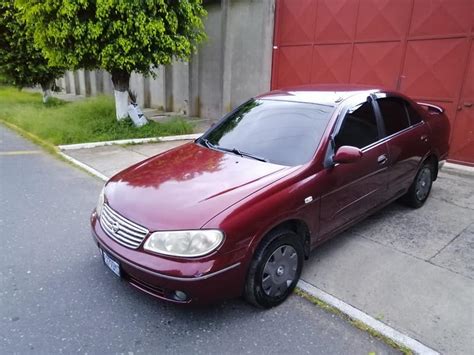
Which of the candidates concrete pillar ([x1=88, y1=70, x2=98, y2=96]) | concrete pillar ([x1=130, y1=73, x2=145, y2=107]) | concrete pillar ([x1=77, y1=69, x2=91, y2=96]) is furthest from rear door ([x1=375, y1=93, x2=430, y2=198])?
concrete pillar ([x1=77, y1=69, x2=91, y2=96])

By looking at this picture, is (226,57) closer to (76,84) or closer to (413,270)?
(413,270)

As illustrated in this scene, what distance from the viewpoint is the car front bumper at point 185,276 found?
226 centimetres

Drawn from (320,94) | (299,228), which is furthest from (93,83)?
(299,228)

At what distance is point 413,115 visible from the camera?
4.29 m

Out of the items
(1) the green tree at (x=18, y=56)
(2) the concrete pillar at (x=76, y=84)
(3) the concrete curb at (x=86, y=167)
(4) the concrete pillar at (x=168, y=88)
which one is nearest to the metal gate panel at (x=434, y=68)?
(3) the concrete curb at (x=86, y=167)

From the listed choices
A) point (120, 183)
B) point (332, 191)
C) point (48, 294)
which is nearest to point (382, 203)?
point (332, 191)

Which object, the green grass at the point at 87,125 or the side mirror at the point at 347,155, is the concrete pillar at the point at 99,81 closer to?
the green grass at the point at 87,125

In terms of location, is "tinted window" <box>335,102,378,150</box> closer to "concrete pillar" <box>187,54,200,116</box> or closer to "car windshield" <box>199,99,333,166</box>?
"car windshield" <box>199,99,333,166</box>

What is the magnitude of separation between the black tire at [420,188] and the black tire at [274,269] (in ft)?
7.49

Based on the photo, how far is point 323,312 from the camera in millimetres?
2732

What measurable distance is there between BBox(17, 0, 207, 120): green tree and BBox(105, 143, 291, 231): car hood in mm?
5240

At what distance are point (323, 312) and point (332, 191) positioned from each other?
3.26ft

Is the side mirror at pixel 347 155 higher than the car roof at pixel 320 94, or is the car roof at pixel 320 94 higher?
the car roof at pixel 320 94

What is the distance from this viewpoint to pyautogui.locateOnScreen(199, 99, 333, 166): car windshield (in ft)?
10.0
